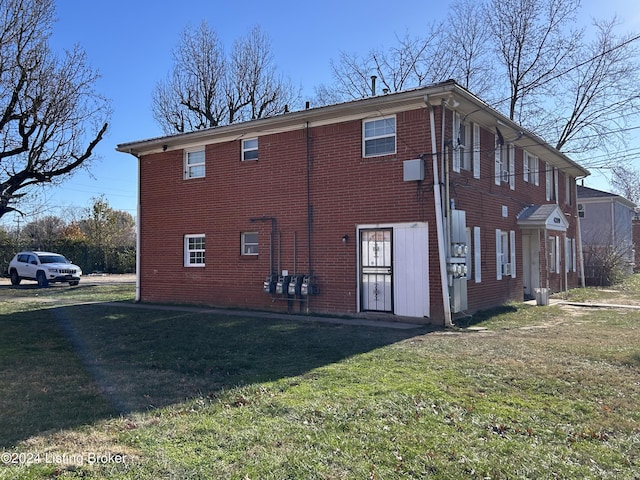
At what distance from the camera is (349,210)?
41.3ft

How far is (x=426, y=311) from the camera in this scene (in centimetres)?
1151

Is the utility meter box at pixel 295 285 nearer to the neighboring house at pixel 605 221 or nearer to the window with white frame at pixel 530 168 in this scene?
the window with white frame at pixel 530 168

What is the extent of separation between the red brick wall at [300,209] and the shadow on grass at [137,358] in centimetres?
215

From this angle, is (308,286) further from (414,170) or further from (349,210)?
(414,170)

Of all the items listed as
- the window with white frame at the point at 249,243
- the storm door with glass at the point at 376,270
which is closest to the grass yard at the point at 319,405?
the storm door with glass at the point at 376,270

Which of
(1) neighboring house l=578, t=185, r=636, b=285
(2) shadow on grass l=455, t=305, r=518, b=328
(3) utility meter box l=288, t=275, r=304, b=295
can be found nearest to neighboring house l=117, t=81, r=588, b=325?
(3) utility meter box l=288, t=275, r=304, b=295

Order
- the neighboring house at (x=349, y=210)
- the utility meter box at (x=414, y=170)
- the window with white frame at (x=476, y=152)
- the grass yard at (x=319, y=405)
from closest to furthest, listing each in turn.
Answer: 1. the grass yard at (x=319, y=405)
2. the utility meter box at (x=414, y=170)
3. the neighboring house at (x=349, y=210)
4. the window with white frame at (x=476, y=152)

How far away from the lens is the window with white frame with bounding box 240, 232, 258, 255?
14452 millimetres

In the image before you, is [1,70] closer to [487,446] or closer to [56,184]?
[56,184]

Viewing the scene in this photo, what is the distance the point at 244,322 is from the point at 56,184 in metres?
12.4

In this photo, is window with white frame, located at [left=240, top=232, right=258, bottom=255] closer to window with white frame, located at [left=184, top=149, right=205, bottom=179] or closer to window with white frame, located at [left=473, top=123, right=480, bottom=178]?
window with white frame, located at [left=184, top=149, right=205, bottom=179]

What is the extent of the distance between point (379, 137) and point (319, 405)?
8366 millimetres

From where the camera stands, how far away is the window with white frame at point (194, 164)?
1564cm

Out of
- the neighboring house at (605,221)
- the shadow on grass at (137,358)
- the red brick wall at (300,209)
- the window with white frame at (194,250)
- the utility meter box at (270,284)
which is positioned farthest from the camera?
the neighboring house at (605,221)
